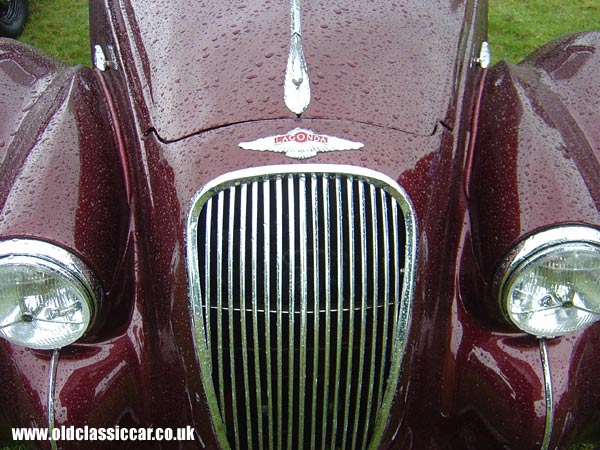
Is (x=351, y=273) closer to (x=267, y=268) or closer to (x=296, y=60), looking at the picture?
(x=267, y=268)

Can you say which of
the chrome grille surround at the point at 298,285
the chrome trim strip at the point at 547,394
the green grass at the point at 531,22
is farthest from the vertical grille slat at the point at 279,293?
the green grass at the point at 531,22

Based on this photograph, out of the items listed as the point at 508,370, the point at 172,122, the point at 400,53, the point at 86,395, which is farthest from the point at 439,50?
the point at 86,395

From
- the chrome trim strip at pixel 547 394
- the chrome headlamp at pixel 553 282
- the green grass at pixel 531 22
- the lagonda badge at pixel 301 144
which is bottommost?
the chrome trim strip at pixel 547 394

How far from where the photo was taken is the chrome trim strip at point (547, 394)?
6.76 ft

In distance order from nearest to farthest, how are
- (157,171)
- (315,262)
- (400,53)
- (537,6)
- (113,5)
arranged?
1. (315,262)
2. (157,171)
3. (400,53)
4. (113,5)
5. (537,6)

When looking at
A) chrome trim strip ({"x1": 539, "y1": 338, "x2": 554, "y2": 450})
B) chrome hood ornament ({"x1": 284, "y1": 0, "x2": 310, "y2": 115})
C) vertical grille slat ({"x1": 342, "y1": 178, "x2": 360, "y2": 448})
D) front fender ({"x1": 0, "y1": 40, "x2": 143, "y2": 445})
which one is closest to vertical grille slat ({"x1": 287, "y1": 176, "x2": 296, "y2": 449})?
vertical grille slat ({"x1": 342, "y1": 178, "x2": 360, "y2": 448})

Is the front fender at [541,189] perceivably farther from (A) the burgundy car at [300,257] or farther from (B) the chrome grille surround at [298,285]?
(B) the chrome grille surround at [298,285]

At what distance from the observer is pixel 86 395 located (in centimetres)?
207

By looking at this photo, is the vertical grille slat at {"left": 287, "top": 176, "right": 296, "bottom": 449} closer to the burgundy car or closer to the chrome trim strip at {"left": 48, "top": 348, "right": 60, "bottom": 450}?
the burgundy car

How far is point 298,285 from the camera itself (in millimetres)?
1975

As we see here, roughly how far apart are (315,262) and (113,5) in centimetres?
167

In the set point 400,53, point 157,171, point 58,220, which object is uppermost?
point 400,53

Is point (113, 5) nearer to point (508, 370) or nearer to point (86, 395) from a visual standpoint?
point (86, 395)

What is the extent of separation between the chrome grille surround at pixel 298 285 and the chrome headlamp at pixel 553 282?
300 millimetres
